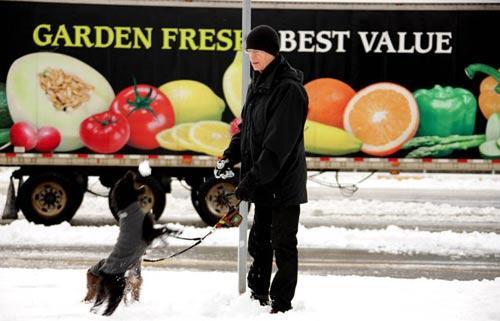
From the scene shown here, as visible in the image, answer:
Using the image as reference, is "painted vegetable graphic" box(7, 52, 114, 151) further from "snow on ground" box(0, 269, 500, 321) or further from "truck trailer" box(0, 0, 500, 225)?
"snow on ground" box(0, 269, 500, 321)

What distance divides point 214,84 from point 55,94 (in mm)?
2606

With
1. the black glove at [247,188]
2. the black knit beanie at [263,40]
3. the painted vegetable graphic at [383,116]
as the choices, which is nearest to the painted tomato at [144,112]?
the painted vegetable graphic at [383,116]

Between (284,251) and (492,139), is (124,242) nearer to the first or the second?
(284,251)

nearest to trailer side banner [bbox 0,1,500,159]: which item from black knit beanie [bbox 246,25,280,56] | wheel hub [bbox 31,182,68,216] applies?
wheel hub [bbox 31,182,68,216]

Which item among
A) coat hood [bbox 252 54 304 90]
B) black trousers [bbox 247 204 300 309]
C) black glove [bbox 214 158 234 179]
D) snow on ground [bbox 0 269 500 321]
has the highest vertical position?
coat hood [bbox 252 54 304 90]

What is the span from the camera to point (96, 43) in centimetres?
1320

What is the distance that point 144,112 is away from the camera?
1315cm

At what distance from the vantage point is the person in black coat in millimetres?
6039

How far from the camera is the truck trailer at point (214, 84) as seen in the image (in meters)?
13.1

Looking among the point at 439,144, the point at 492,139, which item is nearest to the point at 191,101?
the point at 439,144

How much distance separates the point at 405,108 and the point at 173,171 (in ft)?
13.2

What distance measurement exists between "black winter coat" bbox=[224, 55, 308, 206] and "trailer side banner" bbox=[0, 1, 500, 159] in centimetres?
679

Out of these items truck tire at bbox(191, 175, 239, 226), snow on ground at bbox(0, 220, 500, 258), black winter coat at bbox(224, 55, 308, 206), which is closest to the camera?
black winter coat at bbox(224, 55, 308, 206)

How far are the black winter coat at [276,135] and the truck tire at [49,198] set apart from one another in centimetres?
742
